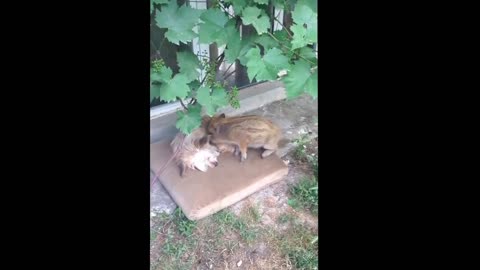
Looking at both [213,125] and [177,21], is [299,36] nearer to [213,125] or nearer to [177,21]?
[177,21]

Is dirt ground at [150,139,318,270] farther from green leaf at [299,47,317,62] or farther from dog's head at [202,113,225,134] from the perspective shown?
green leaf at [299,47,317,62]

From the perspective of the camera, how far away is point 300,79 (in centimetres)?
152

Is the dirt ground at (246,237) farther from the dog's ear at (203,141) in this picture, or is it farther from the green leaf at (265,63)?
the green leaf at (265,63)

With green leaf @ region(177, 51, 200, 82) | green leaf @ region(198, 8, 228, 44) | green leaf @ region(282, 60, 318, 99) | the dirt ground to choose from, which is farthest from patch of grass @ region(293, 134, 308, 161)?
green leaf @ region(198, 8, 228, 44)

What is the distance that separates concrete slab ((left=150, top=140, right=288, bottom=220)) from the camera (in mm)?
1771

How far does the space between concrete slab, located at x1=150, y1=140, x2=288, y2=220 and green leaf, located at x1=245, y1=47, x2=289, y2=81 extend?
0.59 meters

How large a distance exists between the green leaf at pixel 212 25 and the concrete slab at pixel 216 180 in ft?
2.14

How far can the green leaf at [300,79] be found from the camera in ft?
4.95

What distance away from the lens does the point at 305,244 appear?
1649 mm

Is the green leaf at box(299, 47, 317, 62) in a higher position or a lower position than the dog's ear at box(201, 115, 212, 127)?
higher

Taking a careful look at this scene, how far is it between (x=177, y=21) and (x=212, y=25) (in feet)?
0.50
